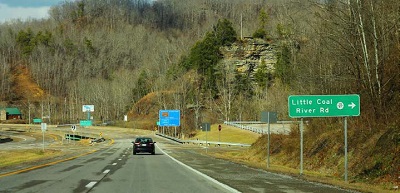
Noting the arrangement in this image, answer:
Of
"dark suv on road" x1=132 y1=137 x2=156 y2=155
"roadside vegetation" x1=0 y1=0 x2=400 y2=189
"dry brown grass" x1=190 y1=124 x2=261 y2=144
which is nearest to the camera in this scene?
"roadside vegetation" x1=0 y1=0 x2=400 y2=189

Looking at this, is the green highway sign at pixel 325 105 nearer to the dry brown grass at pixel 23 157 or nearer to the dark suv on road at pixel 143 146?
the dry brown grass at pixel 23 157

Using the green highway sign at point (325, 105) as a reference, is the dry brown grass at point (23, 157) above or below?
below

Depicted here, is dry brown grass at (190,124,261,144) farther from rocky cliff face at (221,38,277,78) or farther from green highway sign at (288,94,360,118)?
green highway sign at (288,94,360,118)

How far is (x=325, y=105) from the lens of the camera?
20.7m

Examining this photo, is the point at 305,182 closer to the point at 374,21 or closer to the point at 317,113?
the point at 317,113

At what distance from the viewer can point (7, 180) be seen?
16.4 meters

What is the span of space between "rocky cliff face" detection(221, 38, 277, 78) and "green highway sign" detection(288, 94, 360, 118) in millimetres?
94279

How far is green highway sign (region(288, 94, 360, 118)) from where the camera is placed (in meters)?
19.8

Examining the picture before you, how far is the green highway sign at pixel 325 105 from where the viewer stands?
778 inches

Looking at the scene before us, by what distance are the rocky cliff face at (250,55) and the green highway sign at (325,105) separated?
309 ft

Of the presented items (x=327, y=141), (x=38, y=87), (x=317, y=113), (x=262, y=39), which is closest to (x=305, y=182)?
(x=317, y=113)

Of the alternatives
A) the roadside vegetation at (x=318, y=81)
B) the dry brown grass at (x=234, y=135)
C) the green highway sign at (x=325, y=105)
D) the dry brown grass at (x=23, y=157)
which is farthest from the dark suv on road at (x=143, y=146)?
the dry brown grass at (x=234, y=135)

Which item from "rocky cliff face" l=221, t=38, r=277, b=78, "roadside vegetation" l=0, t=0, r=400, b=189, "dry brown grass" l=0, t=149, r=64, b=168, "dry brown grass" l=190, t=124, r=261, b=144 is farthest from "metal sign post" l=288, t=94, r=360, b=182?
"rocky cliff face" l=221, t=38, r=277, b=78

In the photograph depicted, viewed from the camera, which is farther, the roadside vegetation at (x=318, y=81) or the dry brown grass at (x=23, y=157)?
the dry brown grass at (x=23, y=157)
